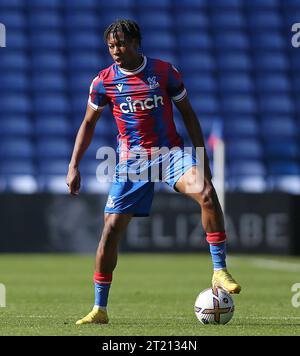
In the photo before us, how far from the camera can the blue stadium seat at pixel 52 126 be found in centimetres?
2209

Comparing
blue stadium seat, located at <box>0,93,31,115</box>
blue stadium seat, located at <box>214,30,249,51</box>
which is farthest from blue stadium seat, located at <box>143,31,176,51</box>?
blue stadium seat, located at <box>0,93,31,115</box>

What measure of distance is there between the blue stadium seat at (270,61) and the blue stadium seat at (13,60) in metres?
5.37

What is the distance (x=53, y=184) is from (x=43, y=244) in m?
3.12

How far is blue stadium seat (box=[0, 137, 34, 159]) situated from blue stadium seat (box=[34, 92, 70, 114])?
1054 mm

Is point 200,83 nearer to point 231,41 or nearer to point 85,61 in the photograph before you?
point 231,41

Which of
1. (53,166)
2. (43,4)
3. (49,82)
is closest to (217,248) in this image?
(53,166)

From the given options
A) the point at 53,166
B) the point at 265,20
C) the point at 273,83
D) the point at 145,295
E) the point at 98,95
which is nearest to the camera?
the point at 98,95

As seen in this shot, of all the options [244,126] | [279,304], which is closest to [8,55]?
[244,126]

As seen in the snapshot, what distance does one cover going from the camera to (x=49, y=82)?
2305 cm

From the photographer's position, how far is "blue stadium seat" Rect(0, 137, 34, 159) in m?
21.4

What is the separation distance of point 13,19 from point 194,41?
4247mm

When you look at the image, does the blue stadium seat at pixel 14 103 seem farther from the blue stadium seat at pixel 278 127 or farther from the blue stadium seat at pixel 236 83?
the blue stadium seat at pixel 278 127

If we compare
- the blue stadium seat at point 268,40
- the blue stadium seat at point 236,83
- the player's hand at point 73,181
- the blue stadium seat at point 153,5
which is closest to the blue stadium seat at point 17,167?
the blue stadium seat at point 236,83

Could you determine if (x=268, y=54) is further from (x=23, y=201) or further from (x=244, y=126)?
(x=23, y=201)
